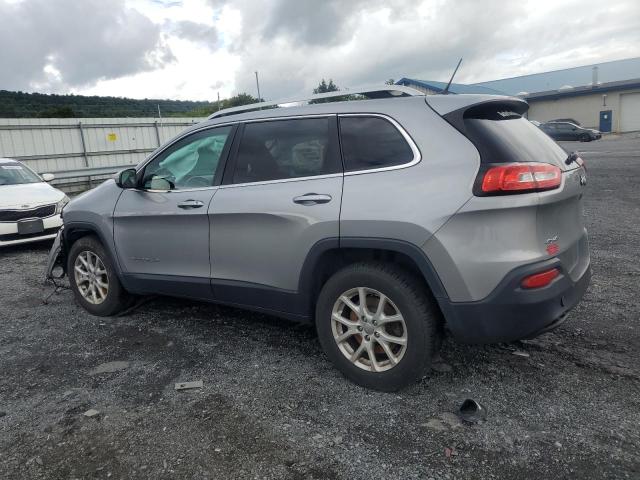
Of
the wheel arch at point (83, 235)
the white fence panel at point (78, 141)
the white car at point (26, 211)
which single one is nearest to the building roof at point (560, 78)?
the white fence panel at point (78, 141)

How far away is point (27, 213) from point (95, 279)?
395 cm

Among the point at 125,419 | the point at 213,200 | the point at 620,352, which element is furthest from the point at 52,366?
the point at 620,352

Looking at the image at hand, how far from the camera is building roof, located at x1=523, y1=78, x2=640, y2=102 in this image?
142 ft

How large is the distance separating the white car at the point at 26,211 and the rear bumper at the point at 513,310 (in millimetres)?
7176

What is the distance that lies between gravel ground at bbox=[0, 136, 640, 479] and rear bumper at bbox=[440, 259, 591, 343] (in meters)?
0.49

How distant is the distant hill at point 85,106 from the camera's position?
4006 centimetres

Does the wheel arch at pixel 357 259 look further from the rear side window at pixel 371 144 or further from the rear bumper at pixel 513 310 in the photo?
the rear side window at pixel 371 144

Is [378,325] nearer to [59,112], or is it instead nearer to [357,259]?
[357,259]

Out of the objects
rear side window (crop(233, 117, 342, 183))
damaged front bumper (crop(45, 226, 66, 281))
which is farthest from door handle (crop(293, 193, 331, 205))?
damaged front bumper (crop(45, 226, 66, 281))

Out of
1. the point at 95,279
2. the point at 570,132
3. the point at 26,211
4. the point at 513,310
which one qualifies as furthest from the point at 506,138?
the point at 570,132

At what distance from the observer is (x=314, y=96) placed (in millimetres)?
3639

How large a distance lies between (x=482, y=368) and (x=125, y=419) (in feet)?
7.55

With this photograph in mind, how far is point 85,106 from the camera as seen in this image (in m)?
Answer: 46.9

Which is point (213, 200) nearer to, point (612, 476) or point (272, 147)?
point (272, 147)
